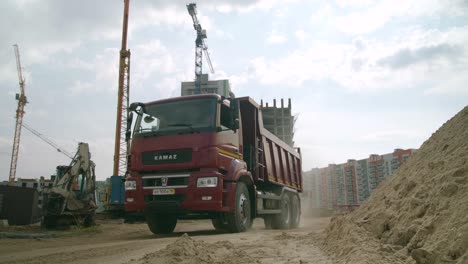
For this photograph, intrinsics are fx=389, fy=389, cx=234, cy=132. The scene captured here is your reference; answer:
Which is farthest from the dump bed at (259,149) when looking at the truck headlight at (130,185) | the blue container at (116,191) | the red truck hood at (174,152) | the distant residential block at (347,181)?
the blue container at (116,191)

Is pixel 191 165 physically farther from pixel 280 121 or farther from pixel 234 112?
pixel 280 121

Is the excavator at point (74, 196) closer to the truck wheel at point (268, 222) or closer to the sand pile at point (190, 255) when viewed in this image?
the truck wheel at point (268, 222)

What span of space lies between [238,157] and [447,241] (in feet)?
20.2

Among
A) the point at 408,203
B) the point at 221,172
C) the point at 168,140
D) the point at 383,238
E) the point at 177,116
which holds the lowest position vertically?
the point at 383,238

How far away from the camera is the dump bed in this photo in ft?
33.7

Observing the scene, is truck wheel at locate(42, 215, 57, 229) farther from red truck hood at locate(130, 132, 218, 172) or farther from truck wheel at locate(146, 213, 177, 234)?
red truck hood at locate(130, 132, 218, 172)

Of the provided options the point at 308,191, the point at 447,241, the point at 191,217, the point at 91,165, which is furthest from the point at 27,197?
the point at 447,241

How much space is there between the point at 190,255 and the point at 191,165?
3.86 meters

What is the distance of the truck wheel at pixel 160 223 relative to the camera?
386 inches

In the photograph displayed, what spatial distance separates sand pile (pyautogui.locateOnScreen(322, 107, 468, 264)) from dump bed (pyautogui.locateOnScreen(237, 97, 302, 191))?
3896 mm

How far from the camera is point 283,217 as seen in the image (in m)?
12.4

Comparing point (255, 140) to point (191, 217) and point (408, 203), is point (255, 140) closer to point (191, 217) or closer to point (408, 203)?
point (191, 217)

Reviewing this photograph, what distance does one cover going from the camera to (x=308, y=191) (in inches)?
936

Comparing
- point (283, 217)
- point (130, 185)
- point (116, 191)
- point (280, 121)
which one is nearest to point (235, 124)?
point (130, 185)
